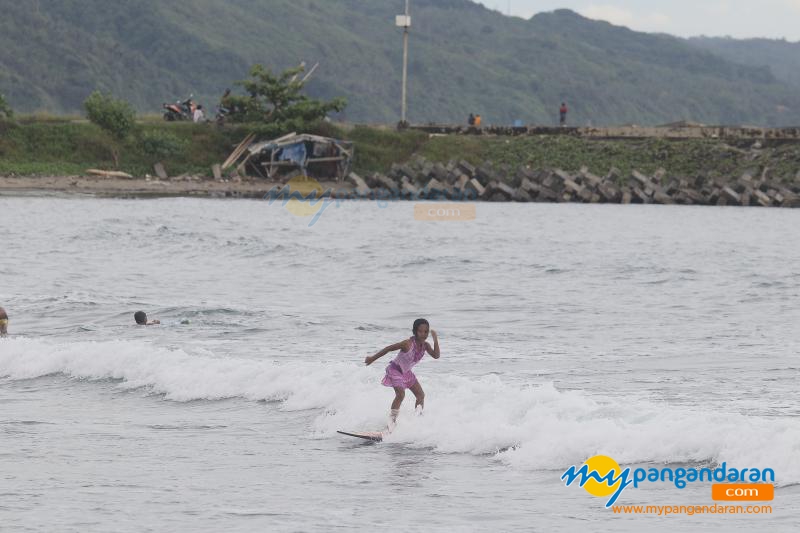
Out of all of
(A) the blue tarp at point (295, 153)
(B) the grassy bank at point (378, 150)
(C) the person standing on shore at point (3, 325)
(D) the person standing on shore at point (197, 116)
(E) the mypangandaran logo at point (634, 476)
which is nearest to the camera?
(E) the mypangandaran logo at point (634, 476)

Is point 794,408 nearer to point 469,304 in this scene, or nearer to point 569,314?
point 569,314

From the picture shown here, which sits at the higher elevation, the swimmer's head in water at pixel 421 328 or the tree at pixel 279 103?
the tree at pixel 279 103

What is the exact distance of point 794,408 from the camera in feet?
41.4

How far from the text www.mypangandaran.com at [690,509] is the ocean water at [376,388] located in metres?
0.11

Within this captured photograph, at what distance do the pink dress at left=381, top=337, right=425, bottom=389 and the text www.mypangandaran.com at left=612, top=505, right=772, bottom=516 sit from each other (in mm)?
3191

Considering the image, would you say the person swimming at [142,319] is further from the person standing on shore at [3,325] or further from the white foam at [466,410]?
the white foam at [466,410]

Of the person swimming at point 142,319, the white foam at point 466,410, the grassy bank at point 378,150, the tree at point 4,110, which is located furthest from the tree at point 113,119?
the white foam at point 466,410

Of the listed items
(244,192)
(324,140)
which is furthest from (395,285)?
(324,140)

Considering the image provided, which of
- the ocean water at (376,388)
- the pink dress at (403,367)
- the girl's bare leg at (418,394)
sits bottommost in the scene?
the ocean water at (376,388)

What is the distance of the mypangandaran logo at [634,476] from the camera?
1002 centimetres

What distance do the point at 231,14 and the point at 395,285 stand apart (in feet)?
581

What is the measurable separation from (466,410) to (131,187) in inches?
1699

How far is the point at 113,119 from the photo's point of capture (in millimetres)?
58438

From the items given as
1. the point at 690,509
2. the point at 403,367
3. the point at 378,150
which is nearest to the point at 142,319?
the point at 403,367
